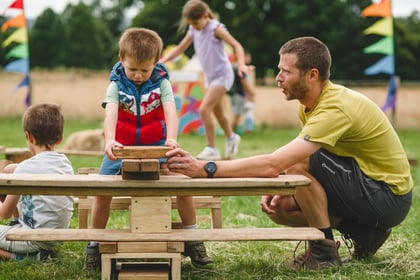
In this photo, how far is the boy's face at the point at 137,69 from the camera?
3684 millimetres

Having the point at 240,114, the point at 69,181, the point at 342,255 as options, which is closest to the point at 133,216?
the point at 69,181

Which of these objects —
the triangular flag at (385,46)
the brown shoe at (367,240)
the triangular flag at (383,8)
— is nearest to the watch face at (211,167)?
the brown shoe at (367,240)

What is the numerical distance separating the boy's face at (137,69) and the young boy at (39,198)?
57cm

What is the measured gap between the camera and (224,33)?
7.79 metres

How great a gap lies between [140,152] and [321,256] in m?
1.43

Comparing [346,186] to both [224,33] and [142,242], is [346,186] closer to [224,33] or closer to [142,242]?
[142,242]

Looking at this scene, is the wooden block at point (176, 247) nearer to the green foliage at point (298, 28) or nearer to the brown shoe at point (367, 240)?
the brown shoe at point (367, 240)

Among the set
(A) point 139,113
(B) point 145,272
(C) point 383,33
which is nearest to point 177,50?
(A) point 139,113

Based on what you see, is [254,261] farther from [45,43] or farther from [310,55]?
[45,43]

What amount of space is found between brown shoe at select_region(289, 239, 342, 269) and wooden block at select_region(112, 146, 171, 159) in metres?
1.27

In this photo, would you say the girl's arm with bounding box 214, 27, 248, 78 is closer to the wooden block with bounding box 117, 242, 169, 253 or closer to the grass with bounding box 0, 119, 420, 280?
the grass with bounding box 0, 119, 420, 280

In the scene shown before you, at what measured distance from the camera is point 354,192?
147 inches

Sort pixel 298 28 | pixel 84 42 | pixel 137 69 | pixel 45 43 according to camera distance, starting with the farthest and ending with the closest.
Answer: pixel 45 43 → pixel 84 42 → pixel 298 28 → pixel 137 69

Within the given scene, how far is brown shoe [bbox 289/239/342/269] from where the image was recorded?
3.77 metres
